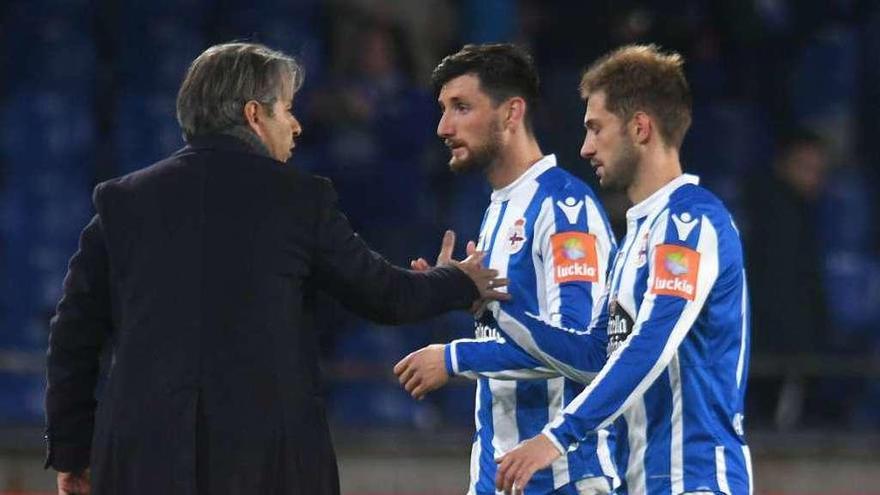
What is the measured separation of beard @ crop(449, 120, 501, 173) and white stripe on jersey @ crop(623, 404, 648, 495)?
945mm

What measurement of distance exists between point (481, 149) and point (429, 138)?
390 cm

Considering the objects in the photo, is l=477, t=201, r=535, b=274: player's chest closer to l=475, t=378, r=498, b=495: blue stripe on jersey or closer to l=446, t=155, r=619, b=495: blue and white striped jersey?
l=446, t=155, r=619, b=495: blue and white striped jersey

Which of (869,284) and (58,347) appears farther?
(869,284)

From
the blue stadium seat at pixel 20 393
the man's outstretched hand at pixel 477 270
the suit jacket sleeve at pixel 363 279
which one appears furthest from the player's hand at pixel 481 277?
the blue stadium seat at pixel 20 393

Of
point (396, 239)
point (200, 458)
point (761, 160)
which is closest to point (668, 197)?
point (200, 458)

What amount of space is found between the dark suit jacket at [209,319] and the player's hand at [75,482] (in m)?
0.13

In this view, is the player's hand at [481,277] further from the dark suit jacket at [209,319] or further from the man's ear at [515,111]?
the man's ear at [515,111]

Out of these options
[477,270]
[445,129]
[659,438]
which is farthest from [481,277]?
[445,129]

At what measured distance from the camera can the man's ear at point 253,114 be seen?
13.4 feet

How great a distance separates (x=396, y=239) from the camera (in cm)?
852

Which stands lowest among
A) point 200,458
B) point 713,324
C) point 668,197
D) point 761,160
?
point 200,458

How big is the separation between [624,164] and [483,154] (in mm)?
665

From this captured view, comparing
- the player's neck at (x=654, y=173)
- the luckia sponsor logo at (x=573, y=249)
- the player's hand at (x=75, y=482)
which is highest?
the player's neck at (x=654, y=173)

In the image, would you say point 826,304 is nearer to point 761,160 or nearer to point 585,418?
point 761,160
